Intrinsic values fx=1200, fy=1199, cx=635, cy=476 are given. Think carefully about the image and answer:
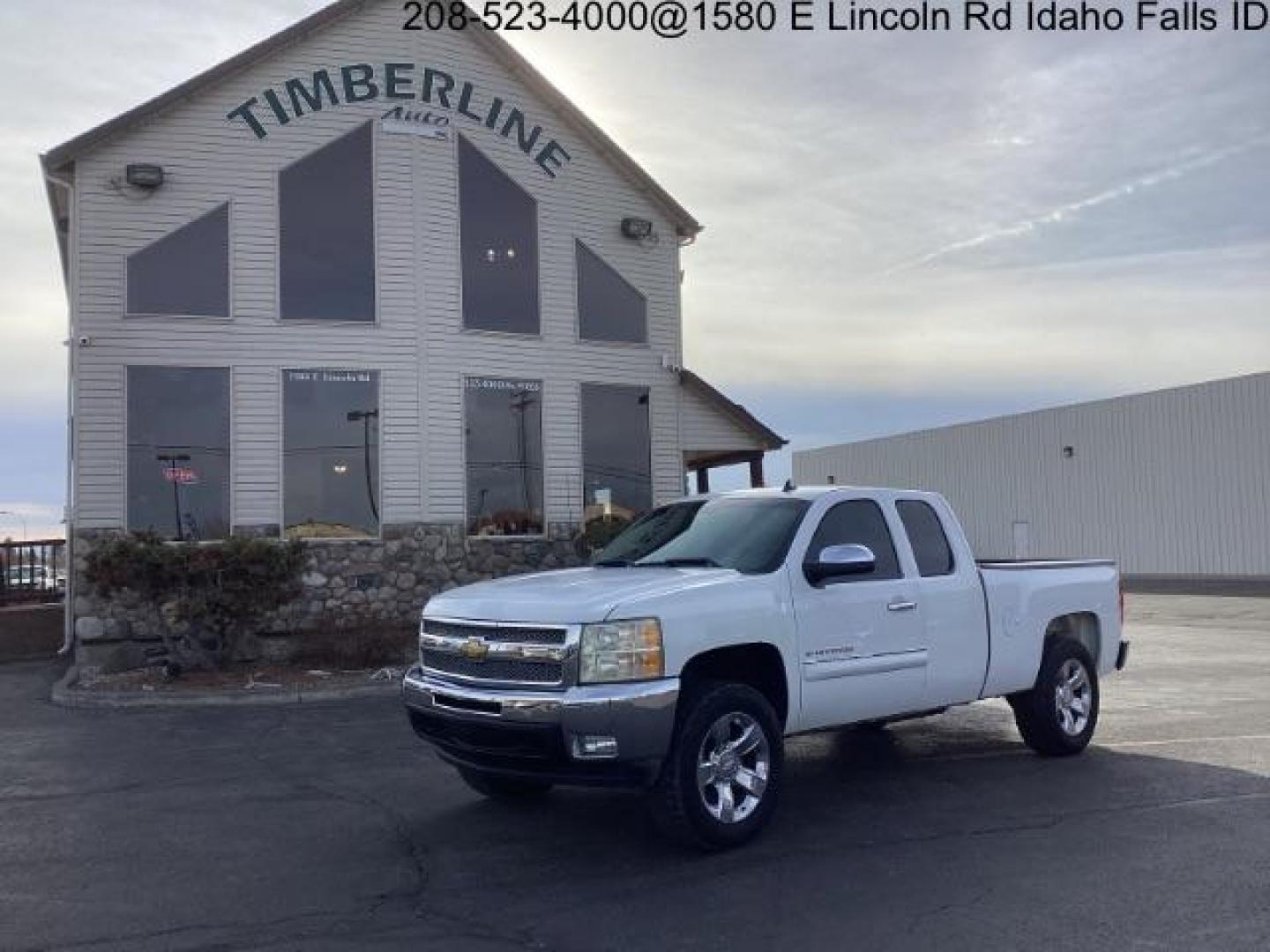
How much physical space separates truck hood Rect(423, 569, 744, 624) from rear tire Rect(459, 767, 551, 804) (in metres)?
1.08

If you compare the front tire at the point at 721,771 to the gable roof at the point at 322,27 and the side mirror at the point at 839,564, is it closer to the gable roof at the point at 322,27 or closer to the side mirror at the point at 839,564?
the side mirror at the point at 839,564

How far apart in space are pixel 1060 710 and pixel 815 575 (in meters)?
2.90

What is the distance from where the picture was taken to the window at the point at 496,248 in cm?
1797

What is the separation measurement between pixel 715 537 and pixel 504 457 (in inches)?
417

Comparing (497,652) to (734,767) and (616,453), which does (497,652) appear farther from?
(616,453)

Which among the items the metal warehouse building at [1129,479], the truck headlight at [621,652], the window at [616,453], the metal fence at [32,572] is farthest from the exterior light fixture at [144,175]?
the metal warehouse building at [1129,479]

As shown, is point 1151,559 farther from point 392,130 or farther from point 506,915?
point 506,915

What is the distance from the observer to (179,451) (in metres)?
16.0

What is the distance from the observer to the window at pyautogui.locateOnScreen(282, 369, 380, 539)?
1653cm

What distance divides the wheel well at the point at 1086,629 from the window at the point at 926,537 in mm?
1598

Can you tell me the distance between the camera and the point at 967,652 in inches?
316

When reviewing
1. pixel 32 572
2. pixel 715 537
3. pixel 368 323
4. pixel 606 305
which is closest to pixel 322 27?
pixel 368 323

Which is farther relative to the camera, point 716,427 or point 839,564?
point 716,427

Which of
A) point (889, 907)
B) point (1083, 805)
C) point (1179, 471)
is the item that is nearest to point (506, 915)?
point (889, 907)
